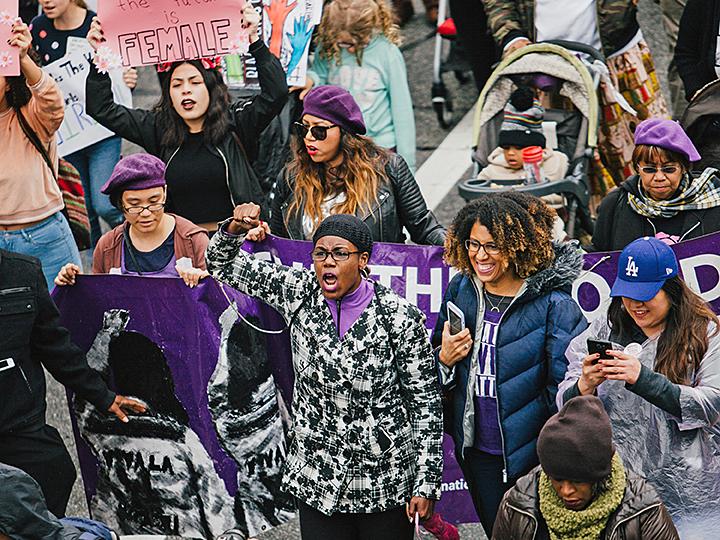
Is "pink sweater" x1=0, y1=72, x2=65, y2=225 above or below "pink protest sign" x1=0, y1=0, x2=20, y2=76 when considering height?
below

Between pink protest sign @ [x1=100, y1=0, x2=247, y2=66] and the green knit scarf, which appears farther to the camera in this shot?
pink protest sign @ [x1=100, y1=0, x2=247, y2=66]

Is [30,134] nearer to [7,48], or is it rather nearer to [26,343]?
[7,48]

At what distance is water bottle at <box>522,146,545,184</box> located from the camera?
737 cm

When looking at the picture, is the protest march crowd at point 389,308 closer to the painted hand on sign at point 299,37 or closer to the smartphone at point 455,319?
the smartphone at point 455,319

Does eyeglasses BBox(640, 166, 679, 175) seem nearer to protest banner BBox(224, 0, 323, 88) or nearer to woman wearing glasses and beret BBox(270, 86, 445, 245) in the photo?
woman wearing glasses and beret BBox(270, 86, 445, 245)

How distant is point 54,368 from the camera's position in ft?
18.6

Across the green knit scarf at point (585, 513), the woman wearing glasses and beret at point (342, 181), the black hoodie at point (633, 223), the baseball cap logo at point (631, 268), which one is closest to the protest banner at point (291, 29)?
the woman wearing glasses and beret at point (342, 181)

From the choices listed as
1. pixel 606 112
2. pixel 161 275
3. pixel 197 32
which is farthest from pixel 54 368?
pixel 606 112

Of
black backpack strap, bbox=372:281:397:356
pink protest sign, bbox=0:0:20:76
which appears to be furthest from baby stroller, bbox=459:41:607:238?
pink protest sign, bbox=0:0:20:76

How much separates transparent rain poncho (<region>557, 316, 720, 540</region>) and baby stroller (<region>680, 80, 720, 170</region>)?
82.2 inches

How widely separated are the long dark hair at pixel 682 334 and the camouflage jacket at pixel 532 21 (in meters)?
3.83

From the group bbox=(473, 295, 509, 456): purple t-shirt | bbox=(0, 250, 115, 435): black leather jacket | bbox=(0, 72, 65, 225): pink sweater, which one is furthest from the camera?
bbox=(0, 72, 65, 225): pink sweater

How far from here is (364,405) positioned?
16.9ft

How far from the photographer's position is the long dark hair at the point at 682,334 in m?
4.83
